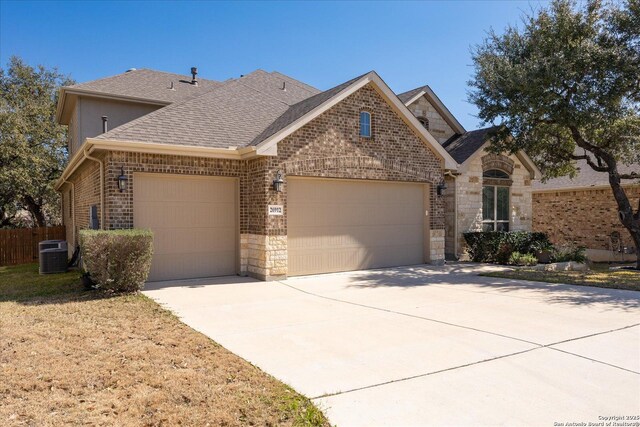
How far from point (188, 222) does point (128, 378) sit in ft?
21.9

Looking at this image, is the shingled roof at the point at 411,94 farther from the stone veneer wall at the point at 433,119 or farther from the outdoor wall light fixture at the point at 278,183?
the outdoor wall light fixture at the point at 278,183

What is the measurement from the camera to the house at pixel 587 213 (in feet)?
62.2

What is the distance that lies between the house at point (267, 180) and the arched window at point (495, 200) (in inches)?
106

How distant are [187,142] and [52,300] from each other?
4473mm

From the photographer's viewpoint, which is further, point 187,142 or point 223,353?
point 187,142

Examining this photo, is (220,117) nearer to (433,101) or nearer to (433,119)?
(433,101)

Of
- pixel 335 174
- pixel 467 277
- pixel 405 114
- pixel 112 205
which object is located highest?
pixel 405 114

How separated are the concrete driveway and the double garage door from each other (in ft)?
3.88

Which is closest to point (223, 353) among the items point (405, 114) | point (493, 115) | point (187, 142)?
point (187, 142)

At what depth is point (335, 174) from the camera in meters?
11.9

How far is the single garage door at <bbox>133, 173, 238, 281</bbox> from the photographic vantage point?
34.1ft

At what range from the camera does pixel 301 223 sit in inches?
460

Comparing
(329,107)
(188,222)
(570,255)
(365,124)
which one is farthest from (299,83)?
(570,255)

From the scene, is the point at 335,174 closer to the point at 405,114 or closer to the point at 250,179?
the point at 250,179
